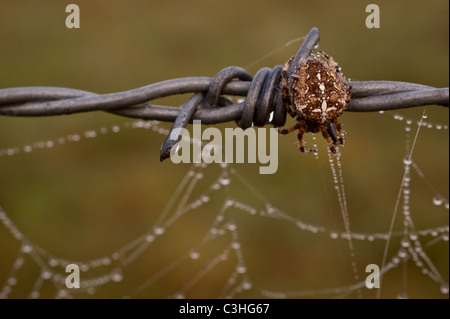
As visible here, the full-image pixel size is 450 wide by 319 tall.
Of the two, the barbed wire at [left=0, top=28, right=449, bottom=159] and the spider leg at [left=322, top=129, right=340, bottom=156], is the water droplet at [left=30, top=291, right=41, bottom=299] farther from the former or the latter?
the spider leg at [left=322, top=129, right=340, bottom=156]

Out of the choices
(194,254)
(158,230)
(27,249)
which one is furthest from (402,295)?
(27,249)

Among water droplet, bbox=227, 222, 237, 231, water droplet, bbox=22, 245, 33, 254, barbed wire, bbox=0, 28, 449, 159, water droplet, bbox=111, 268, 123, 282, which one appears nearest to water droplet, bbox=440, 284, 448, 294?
water droplet, bbox=227, 222, 237, 231

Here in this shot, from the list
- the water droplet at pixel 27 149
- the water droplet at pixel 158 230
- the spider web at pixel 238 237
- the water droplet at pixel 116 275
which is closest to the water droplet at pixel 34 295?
the spider web at pixel 238 237

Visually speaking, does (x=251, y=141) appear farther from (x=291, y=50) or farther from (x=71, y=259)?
(x=291, y=50)

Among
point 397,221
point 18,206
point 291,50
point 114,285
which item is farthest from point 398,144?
point 18,206

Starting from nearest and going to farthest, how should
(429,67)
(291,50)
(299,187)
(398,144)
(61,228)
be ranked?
(61,228), (299,187), (398,144), (429,67), (291,50)

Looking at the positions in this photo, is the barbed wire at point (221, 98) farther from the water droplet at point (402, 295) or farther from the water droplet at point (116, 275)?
the water droplet at point (402, 295)
